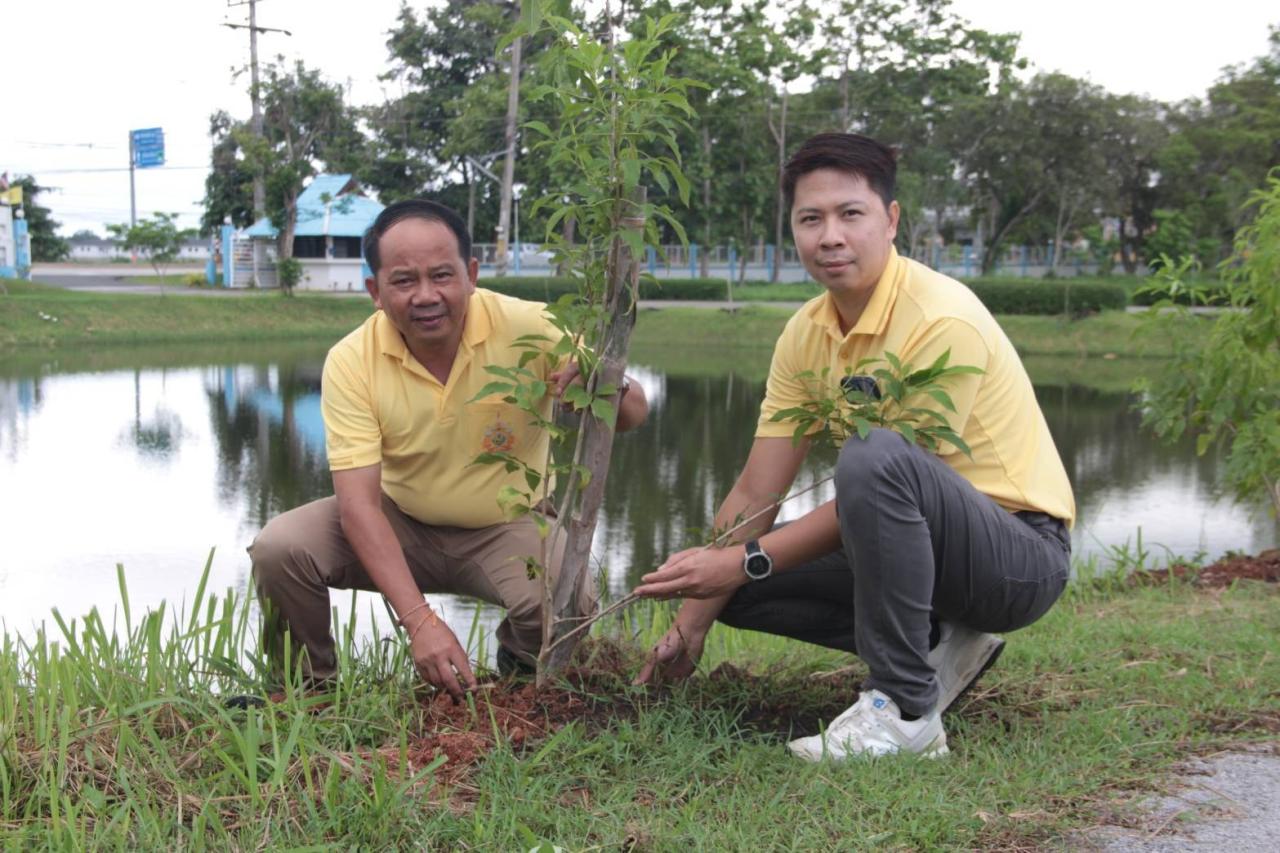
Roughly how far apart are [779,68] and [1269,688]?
23.1 meters

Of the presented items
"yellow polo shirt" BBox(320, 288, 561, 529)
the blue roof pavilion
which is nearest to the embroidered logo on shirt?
"yellow polo shirt" BBox(320, 288, 561, 529)

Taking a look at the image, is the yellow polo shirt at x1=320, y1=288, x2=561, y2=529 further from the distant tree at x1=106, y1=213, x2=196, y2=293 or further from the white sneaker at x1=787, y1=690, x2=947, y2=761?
the distant tree at x1=106, y1=213, x2=196, y2=293

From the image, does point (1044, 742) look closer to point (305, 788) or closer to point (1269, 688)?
point (1269, 688)

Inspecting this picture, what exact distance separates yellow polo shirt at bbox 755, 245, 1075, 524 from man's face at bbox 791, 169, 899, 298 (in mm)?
48

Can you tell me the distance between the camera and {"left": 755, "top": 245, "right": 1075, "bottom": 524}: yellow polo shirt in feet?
7.23

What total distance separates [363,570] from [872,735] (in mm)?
1167

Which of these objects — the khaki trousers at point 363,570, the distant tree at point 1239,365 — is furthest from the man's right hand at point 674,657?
the distant tree at point 1239,365

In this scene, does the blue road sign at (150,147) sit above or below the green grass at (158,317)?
above

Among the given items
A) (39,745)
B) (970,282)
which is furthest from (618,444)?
(970,282)

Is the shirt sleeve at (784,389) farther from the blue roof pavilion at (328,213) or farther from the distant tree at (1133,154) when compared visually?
the blue roof pavilion at (328,213)

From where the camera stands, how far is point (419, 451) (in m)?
2.65

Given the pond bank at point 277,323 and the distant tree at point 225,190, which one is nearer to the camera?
the pond bank at point 277,323

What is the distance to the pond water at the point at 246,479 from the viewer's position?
5793 millimetres

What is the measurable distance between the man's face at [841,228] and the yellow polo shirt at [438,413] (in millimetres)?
572
